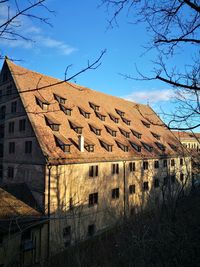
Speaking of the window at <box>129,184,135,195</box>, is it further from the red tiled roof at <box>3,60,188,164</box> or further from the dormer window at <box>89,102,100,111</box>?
the dormer window at <box>89,102,100,111</box>

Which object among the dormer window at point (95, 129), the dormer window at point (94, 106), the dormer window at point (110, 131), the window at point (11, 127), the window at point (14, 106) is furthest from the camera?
the dormer window at point (94, 106)

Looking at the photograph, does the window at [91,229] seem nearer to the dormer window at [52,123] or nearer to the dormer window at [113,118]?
the dormer window at [52,123]

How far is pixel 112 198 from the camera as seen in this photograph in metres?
24.3

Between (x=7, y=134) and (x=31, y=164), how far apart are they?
5.70 meters

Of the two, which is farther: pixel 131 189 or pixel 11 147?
pixel 131 189

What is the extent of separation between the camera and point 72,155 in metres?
20.5

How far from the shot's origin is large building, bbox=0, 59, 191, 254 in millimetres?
19219

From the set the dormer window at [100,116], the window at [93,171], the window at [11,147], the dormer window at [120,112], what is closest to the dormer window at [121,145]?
the dormer window at [100,116]

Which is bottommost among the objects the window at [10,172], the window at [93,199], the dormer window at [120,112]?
the window at [93,199]

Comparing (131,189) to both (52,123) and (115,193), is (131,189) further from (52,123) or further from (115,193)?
(52,123)

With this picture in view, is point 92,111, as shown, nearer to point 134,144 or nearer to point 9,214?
point 134,144

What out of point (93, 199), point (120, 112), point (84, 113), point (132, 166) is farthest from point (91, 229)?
point (120, 112)

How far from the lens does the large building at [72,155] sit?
19.2 metres

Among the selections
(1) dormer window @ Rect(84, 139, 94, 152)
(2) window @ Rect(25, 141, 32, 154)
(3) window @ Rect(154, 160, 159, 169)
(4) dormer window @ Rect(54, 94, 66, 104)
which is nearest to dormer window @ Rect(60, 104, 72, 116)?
(4) dormer window @ Rect(54, 94, 66, 104)
